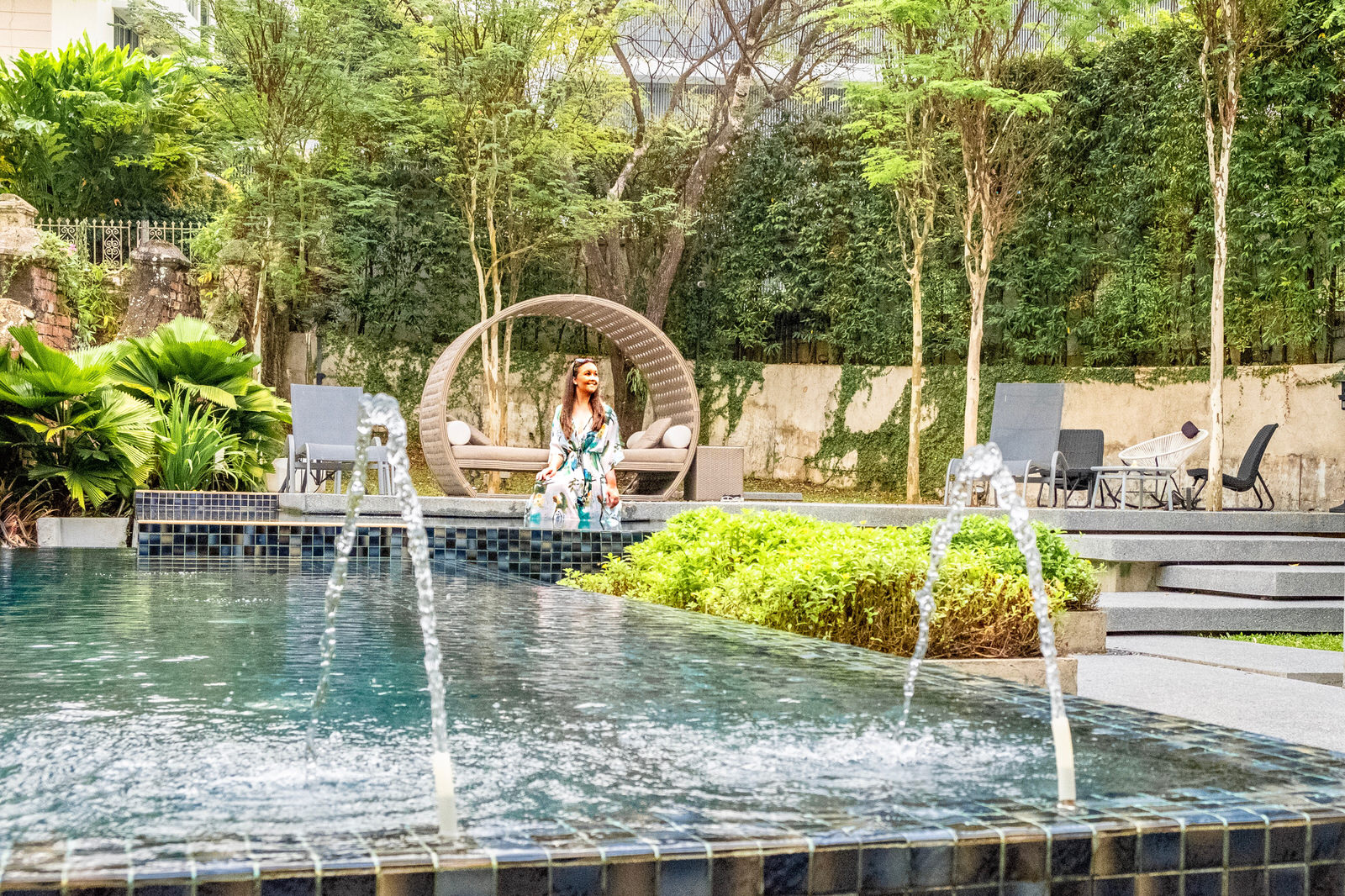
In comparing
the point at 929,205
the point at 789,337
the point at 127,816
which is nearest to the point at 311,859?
the point at 127,816

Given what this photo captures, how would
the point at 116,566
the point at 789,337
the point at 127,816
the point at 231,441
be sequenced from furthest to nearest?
1. the point at 789,337
2. the point at 231,441
3. the point at 116,566
4. the point at 127,816

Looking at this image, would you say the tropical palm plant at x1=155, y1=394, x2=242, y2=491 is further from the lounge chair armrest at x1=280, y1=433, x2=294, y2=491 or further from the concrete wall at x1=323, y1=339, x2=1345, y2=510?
the concrete wall at x1=323, y1=339, x2=1345, y2=510

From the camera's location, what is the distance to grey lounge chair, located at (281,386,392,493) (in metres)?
9.80

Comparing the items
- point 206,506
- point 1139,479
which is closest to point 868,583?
point 206,506

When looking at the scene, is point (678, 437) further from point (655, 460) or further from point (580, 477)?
point (580, 477)

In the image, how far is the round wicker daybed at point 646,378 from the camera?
868 cm

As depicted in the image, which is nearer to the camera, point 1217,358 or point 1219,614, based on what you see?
point 1219,614

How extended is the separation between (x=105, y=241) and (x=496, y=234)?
498 cm

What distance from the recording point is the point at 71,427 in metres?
7.08

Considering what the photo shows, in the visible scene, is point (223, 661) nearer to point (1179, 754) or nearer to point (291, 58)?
point (1179, 754)

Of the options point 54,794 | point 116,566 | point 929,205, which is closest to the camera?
point 54,794

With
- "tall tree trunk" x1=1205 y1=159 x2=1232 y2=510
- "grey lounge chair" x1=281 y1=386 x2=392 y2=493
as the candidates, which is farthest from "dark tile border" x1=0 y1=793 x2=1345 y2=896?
"tall tree trunk" x1=1205 y1=159 x2=1232 y2=510

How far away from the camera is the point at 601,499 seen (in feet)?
22.7

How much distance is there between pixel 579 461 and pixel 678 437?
2.79m
